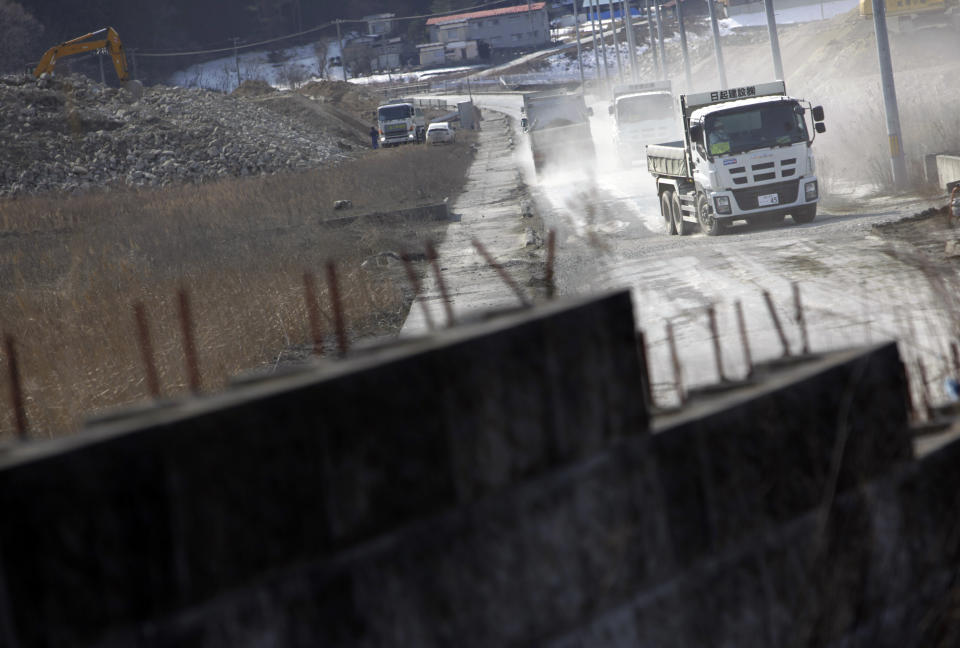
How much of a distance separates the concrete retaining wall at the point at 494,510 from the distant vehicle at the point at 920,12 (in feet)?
234

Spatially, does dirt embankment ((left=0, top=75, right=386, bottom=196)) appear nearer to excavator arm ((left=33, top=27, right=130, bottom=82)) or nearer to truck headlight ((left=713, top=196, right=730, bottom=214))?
excavator arm ((left=33, top=27, right=130, bottom=82))

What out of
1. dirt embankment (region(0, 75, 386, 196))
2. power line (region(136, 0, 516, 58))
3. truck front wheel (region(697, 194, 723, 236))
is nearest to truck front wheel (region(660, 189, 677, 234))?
truck front wheel (region(697, 194, 723, 236))

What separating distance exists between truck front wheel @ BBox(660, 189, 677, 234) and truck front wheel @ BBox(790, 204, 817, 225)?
3.02 m

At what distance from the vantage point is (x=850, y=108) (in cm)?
4275

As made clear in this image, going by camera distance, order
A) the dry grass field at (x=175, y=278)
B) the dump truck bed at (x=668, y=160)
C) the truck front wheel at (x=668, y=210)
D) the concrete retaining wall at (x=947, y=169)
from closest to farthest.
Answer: the dry grass field at (x=175, y=278), the concrete retaining wall at (x=947, y=169), the dump truck bed at (x=668, y=160), the truck front wheel at (x=668, y=210)

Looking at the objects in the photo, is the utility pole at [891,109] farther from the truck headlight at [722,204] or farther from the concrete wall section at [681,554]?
the concrete wall section at [681,554]

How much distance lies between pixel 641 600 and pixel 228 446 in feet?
4.53

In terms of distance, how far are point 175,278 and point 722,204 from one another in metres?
10.8

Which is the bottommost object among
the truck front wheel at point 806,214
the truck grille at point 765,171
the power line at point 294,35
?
the truck front wheel at point 806,214

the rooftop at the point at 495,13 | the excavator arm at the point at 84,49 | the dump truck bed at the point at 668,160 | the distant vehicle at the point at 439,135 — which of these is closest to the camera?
the dump truck bed at the point at 668,160

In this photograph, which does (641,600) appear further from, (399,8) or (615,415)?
(399,8)

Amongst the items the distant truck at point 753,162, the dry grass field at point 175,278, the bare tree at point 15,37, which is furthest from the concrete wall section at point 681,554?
the bare tree at point 15,37

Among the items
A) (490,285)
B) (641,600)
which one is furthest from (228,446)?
(490,285)

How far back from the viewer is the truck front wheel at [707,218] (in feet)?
70.7
